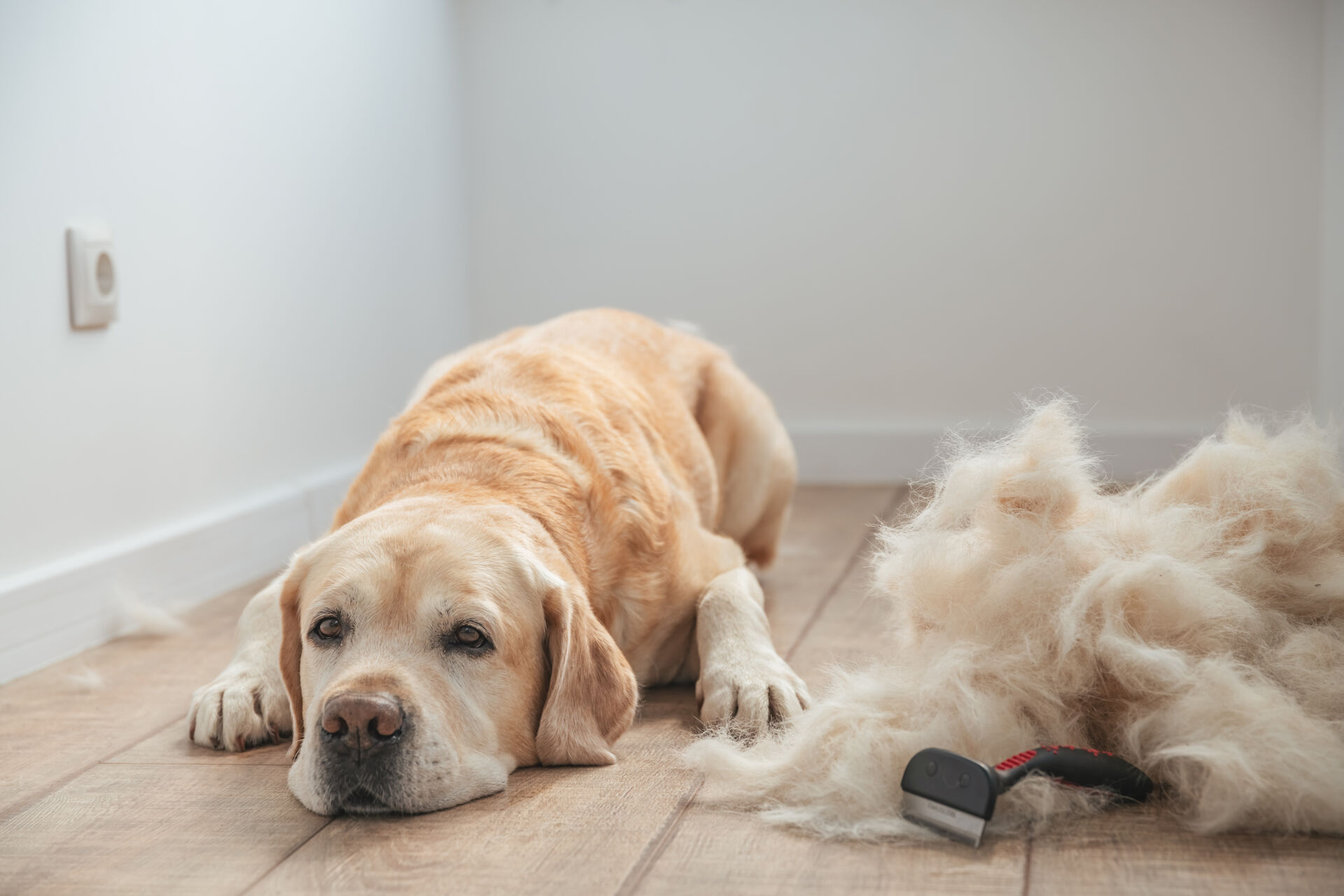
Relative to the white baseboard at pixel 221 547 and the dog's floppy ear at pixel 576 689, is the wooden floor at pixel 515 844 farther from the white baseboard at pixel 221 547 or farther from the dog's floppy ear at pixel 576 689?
the white baseboard at pixel 221 547

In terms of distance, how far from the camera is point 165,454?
8.98ft

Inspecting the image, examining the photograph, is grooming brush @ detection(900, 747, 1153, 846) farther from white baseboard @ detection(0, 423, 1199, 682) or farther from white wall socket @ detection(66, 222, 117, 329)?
white wall socket @ detection(66, 222, 117, 329)

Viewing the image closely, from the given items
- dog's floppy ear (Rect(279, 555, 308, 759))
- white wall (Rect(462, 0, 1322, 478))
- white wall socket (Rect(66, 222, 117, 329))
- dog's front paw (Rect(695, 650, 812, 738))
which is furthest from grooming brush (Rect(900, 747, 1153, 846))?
white wall (Rect(462, 0, 1322, 478))

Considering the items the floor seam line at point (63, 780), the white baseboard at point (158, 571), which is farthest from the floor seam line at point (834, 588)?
the white baseboard at point (158, 571)

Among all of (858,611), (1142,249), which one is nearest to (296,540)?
(858,611)

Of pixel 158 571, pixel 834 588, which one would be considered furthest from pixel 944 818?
pixel 158 571

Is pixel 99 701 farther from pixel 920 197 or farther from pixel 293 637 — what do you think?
pixel 920 197

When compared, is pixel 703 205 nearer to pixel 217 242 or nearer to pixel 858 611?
pixel 217 242

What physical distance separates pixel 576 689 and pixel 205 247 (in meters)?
1.71

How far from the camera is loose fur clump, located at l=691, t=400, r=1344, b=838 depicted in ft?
4.52

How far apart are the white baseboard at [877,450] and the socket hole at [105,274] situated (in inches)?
93.2

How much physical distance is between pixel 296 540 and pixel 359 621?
5.69 ft

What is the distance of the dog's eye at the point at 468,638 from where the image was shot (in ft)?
5.13

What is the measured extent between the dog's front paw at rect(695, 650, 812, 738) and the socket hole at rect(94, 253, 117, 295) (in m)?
1.46
